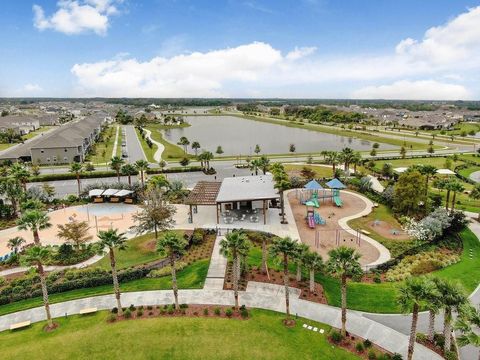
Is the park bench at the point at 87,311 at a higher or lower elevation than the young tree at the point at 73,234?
lower

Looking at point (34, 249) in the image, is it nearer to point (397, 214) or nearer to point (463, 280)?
point (463, 280)

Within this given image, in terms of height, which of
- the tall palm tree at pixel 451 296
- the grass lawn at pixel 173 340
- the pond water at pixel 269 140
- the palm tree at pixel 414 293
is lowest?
the grass lawn at pixel 173 340

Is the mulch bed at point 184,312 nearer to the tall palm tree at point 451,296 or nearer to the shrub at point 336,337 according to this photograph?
the shrub at point 336,337

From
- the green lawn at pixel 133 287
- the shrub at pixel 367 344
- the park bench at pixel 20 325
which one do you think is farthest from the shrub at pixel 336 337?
the park bench at pixel 20 325

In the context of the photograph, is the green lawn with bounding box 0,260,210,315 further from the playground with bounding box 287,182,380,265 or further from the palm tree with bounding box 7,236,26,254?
the playground with bounding box 287,182,380,265

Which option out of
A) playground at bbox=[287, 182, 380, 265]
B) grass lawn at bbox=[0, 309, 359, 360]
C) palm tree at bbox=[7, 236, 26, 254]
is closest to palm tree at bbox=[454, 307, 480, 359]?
grass lawn at bbox=[0, 309, 359, 360]

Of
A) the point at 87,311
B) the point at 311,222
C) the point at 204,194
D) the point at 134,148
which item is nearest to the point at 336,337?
the point at 87,311
